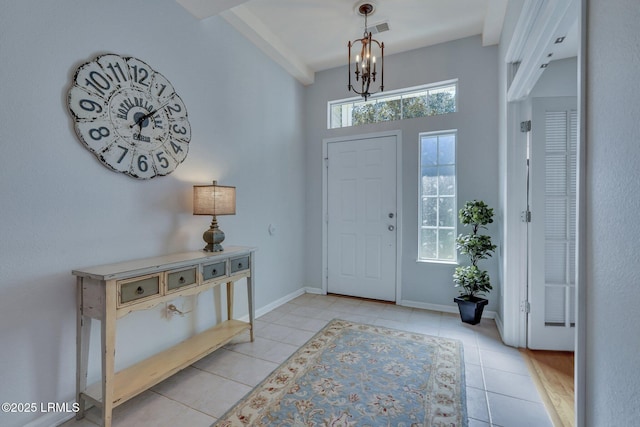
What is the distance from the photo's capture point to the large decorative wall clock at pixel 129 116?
1687mm

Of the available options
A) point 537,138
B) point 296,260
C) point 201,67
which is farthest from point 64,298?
point 537,138

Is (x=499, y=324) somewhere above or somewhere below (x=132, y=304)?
below

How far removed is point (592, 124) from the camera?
0.97 metres

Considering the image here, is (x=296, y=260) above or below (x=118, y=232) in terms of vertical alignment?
below

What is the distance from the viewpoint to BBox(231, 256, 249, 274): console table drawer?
2.28 meters

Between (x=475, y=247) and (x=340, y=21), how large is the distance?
2.57 metres

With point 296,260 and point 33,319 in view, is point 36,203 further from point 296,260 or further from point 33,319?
point 296,260

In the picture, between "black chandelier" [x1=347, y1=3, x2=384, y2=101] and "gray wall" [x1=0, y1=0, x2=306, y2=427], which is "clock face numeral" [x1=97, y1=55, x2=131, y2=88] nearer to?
"gray wall" [x1=0, y1=0, x2=306, y2=427]

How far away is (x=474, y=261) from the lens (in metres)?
2.81

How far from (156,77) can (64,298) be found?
155 cm

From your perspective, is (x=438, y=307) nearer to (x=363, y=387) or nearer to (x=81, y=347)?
(x=363, y=387)

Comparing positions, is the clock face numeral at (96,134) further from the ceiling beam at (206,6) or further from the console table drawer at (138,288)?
the ceiling beam at (206,6)

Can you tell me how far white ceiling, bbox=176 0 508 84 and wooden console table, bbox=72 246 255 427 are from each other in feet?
6.61

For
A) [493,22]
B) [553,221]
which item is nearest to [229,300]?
[553,221]
